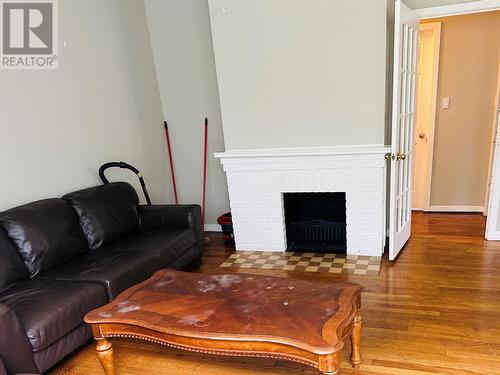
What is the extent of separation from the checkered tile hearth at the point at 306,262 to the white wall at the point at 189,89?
0.87 meters

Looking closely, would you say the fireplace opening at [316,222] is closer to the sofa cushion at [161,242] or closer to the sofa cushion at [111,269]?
the sofa cushion at [161,242]

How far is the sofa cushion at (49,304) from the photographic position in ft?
6.09

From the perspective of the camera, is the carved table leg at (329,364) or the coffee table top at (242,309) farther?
the coffee table top at (242,309)

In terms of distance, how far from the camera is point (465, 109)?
402 centimetres

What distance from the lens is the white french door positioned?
2.75 metres

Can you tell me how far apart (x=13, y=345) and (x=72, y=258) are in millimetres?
948

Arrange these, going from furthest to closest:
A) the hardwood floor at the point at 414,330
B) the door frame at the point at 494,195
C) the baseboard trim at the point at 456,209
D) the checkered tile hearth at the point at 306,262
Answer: the baseboard trim at the point at 456,209
the door frame at the point at 494,195
the checkered tile hearth at the point at 306,262
the hardwood floor at the point at 414,330

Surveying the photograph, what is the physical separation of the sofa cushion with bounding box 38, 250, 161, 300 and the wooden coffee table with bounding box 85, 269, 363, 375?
0.35 meters

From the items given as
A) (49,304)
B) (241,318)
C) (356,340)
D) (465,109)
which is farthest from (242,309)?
(465,109)

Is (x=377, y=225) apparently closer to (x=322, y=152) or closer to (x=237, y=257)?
(x=322, y=152)

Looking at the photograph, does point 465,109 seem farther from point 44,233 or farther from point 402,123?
point 44,233

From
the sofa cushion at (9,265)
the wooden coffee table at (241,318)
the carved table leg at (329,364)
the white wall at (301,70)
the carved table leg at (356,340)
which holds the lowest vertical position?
the carved table leg at (356,340)

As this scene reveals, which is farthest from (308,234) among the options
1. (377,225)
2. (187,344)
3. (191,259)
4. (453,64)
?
(453,64)

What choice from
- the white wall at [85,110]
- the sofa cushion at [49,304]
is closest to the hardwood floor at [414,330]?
the sofa cushion at [49,304]
